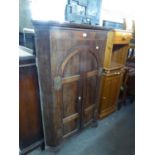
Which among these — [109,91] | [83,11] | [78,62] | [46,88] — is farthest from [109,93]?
[83,11]

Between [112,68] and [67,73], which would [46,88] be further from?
[112,68]

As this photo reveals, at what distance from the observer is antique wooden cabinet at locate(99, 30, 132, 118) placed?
5.98 feet

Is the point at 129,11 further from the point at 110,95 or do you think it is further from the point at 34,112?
the point at 34,112

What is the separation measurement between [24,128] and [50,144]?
35cm

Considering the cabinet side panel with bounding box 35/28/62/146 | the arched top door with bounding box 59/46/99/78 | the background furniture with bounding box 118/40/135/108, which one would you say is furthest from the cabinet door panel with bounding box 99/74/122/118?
the cabinet side panel with bounding box 35/28/62/146

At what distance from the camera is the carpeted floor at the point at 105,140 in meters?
1.65

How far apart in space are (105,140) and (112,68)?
3.14 ft

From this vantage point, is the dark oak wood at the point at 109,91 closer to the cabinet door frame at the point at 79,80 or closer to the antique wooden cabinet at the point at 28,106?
the cabinet door frame at the point at 79,80

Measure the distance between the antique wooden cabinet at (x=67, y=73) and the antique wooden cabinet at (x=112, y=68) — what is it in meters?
0.24

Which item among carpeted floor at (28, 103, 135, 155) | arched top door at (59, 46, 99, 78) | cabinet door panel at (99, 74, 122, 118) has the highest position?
arched top door at (59, 46, 99, 78)

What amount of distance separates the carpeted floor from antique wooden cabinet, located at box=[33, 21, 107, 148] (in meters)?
0.17

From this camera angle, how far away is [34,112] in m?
1.45

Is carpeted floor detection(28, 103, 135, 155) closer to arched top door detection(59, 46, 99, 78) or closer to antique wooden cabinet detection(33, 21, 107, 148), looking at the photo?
antique wooden cabinet detection(33, 21, 107, 148)
